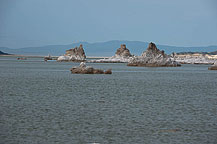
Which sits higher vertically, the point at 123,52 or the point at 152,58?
the point at 123,52

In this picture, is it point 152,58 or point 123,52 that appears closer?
point 152,58

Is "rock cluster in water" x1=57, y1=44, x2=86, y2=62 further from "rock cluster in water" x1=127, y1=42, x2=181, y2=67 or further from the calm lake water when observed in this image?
the calm lake water

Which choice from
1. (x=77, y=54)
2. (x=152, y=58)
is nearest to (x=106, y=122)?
(x=152, y=58)

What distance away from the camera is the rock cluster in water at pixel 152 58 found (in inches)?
4722

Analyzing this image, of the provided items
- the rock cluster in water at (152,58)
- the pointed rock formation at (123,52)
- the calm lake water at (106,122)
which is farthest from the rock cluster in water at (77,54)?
the calm lake water at (106,122)

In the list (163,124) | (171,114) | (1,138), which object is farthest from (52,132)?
(171,114)

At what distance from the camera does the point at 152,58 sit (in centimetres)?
12150

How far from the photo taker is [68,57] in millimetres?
192875

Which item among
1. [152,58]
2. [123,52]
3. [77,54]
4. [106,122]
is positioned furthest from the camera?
[123,52]

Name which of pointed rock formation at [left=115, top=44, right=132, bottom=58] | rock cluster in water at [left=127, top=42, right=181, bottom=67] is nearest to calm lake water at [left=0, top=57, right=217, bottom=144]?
rock cluster in water at [left=127, top=42, right=181, bottom=67]

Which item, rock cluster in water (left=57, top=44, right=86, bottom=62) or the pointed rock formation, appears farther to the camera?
the pointed rock formation

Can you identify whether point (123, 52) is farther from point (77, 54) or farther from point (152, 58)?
point (152, 58)

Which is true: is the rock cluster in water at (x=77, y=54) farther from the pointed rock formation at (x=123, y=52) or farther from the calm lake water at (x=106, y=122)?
the calm lake water at (x=106, y=122)

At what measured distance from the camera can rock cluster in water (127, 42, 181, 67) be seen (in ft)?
393
